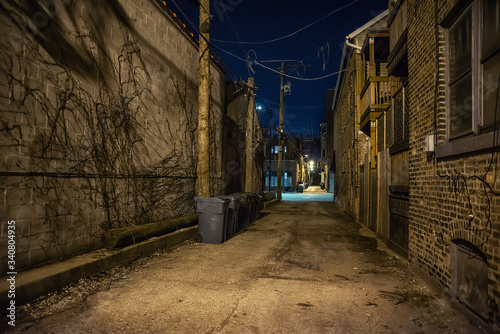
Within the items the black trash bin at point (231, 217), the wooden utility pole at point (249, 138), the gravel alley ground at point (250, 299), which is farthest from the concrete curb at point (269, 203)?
the gravel alley ground at point (250, 299)

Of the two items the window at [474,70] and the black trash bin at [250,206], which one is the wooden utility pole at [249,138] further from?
the window at [474,70]

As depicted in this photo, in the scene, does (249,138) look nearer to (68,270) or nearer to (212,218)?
(212,218)

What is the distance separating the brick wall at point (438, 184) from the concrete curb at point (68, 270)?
5.27m

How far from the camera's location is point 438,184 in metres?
4.74

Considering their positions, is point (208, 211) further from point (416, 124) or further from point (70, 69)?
point (416, 124)

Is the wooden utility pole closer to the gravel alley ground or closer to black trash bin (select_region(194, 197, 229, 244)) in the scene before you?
black trash bin (select_region(194, 197, 229, 244))

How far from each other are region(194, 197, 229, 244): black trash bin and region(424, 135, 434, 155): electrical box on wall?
4878 mm

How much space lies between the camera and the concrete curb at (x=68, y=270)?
4031mm

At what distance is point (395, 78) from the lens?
32.9 feet

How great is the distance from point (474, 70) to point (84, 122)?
611cm

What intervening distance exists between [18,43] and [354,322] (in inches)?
231

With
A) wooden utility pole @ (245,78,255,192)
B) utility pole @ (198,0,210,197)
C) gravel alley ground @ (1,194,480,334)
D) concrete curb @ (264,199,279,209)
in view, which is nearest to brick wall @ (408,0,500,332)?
gravel alley ground @ (1,194,480,334)

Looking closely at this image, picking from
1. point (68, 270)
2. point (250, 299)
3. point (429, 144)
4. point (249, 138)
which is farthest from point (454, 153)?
point (249, 138)

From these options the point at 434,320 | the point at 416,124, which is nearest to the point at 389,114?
the point at 416,124
